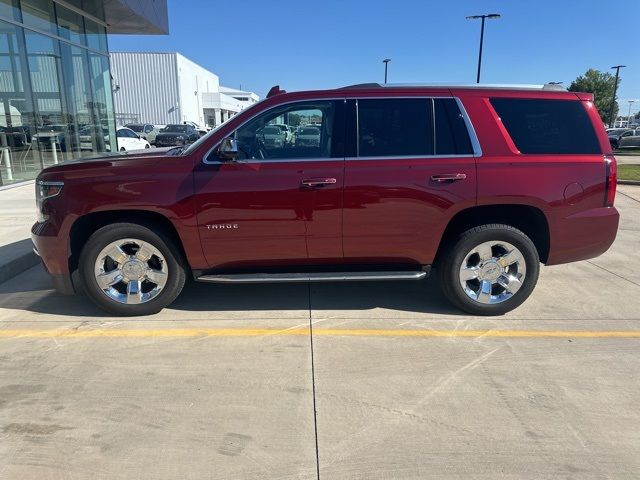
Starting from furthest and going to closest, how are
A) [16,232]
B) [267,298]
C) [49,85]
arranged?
[49,85], [16,232], [267,298]

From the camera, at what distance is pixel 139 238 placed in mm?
4238

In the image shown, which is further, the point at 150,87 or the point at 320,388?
the point at 150,87

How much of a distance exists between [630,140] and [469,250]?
129 ft

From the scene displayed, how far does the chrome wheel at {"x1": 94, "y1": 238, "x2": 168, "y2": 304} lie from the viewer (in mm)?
4285

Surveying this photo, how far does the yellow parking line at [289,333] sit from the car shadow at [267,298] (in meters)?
0.40

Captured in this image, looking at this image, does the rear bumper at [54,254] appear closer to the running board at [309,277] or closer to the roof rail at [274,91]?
the running board at [309,277]

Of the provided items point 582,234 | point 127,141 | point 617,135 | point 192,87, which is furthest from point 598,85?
point 582,234

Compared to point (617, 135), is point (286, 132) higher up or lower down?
higher up

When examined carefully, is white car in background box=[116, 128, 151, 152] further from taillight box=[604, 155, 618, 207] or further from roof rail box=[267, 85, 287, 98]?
taillight box=[604, 155, 618, 207]

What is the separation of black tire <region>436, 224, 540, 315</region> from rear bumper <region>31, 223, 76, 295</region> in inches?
131

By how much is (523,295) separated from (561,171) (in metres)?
1.15

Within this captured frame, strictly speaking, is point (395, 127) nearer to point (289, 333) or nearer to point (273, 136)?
point (273, 136)

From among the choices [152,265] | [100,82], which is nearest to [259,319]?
[152,265]

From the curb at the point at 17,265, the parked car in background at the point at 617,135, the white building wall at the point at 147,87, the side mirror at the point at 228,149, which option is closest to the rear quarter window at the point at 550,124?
the side mirror at the point at 228,149
